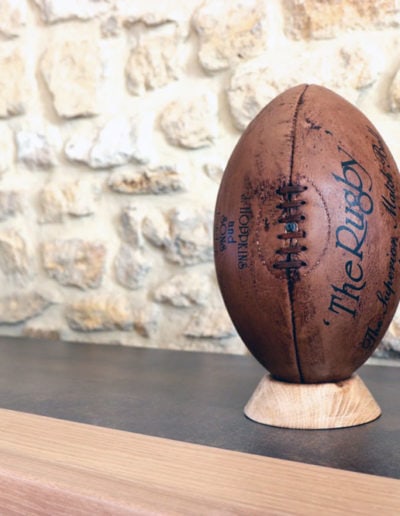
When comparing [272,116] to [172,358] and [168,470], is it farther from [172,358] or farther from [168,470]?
[172,358]

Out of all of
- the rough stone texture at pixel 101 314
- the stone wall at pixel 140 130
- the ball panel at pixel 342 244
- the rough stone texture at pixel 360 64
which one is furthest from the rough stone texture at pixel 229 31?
the ball panel at pixel 342 244

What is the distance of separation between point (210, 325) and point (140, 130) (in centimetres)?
40

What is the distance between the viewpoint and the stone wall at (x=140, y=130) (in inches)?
47.7

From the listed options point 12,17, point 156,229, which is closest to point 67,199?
point 156,229

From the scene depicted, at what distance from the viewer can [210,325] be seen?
4.45 ft

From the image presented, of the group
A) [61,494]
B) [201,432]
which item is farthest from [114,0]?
[61,494]

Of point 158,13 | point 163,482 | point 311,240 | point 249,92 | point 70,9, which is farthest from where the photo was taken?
point 70,9

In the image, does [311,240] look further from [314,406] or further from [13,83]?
[13,83]

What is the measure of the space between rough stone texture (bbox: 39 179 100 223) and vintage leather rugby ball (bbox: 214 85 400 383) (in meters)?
0.78

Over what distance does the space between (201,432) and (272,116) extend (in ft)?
1.06

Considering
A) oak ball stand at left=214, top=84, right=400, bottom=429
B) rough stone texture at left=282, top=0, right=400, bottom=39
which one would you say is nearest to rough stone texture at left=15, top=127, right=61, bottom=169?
rough stone texture at left=282, top=0, right=400, bottom=39

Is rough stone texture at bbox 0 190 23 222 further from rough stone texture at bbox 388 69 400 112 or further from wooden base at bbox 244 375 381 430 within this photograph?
wooden base at bbox 244 375 381 430

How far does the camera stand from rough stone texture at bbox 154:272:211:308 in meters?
1.35

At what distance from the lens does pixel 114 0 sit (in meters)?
1.44
